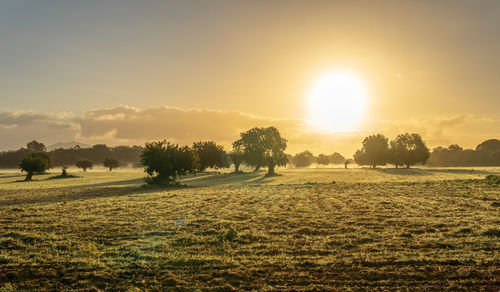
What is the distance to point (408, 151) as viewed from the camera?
5069 inches

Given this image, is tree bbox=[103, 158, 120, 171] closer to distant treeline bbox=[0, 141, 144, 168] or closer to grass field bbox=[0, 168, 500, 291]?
distant treeline bbox=[0, 141, 144, 168]

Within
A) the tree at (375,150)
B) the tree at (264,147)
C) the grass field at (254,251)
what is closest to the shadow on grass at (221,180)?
the tree at (264,147)

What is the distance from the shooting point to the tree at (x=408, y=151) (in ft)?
417

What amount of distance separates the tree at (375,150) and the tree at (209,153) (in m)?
65.6

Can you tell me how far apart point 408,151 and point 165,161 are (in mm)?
105363

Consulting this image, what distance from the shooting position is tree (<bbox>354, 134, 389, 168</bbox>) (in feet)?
443

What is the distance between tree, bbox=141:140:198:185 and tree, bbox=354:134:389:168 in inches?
3875

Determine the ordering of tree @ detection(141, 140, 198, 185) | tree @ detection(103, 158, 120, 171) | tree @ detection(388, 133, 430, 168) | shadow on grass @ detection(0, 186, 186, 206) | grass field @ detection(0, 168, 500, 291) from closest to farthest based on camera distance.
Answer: grass field @ detection(0, 168, 500, 291) < shadow on grass @ detection(0, 186, 186, 206) < tree @ detection(141, 140, 198, 185) < tree @ detection(388, 133, 430, 168) < tree @ detection(103, 158, 120, 171)

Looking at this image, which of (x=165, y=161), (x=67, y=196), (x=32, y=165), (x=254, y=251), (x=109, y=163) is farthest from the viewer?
(x=109, y=163)

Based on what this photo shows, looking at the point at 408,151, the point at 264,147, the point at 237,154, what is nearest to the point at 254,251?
the point at 264,147

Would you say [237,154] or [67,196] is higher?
[237,154]

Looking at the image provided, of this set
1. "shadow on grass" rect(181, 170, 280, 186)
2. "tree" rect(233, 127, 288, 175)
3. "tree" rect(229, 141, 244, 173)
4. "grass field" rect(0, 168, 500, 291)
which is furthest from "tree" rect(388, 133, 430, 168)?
"grass field" rect(0, 168, 500, 291)

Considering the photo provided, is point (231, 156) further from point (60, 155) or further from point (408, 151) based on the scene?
point (60, 155)

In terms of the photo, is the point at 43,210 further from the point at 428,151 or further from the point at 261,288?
the point at 428,151
